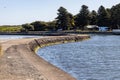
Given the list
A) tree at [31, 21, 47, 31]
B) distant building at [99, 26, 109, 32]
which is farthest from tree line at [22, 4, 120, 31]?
tree at [31, 21, 47, 31]

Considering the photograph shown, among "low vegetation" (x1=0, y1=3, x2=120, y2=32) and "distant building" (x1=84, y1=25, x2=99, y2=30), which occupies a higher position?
"low vegetation" (x1=0, y1=3, x2=120, y2=32)

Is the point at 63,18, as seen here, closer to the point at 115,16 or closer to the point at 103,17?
the point at 103,17

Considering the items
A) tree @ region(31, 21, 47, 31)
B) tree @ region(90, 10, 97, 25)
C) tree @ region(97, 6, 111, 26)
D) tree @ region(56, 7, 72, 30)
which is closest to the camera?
tree @ region(97, 6, 111, 26)

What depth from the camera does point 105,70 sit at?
3441 cm

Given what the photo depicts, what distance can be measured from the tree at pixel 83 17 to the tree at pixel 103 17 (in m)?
5.39

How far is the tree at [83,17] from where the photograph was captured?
16938 centimetres

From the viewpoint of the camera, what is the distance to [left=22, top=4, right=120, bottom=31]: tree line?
6403 inches

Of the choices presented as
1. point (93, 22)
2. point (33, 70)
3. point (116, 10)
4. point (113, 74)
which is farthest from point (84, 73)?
point (93, 22)

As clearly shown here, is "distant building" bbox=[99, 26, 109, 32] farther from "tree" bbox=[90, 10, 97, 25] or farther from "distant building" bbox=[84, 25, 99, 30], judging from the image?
"tree" bbox=[90, 10, 97, 25]

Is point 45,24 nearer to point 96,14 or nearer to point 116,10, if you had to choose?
point 96,14

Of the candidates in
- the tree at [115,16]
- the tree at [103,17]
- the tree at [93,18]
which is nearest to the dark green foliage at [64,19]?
the tree at [93,18]

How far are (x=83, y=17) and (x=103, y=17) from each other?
987cm

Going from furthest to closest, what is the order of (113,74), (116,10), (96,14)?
(96,14)
(116,10)
(113,74)

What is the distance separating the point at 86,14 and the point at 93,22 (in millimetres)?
8236
